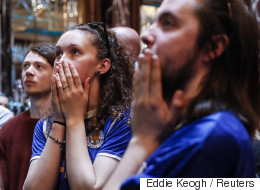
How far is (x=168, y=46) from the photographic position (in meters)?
0.90

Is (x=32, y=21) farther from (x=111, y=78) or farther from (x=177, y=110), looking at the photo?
(x=177, y=110)

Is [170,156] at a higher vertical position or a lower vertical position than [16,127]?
higher

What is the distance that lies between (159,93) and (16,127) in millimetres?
1357

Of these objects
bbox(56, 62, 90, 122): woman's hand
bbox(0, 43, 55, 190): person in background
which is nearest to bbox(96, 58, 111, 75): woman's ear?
bbox(56, 62, 90, 122): woman's hand

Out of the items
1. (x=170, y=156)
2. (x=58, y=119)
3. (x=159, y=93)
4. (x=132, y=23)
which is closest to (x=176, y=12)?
(x=159, y=93)

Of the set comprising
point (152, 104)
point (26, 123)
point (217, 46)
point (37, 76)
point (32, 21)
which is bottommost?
point (26, 123)

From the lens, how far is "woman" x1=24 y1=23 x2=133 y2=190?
1.23m

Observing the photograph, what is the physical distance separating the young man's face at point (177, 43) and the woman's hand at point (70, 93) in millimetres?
464

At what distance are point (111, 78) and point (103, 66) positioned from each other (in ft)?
0.24

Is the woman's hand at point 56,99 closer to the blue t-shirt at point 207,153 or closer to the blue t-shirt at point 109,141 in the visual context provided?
the blue t-shirt at point 109,141

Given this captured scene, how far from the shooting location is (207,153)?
76 cm

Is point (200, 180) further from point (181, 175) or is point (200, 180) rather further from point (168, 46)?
point (168, 46)

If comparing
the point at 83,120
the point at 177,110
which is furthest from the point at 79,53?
the point at 177,110
